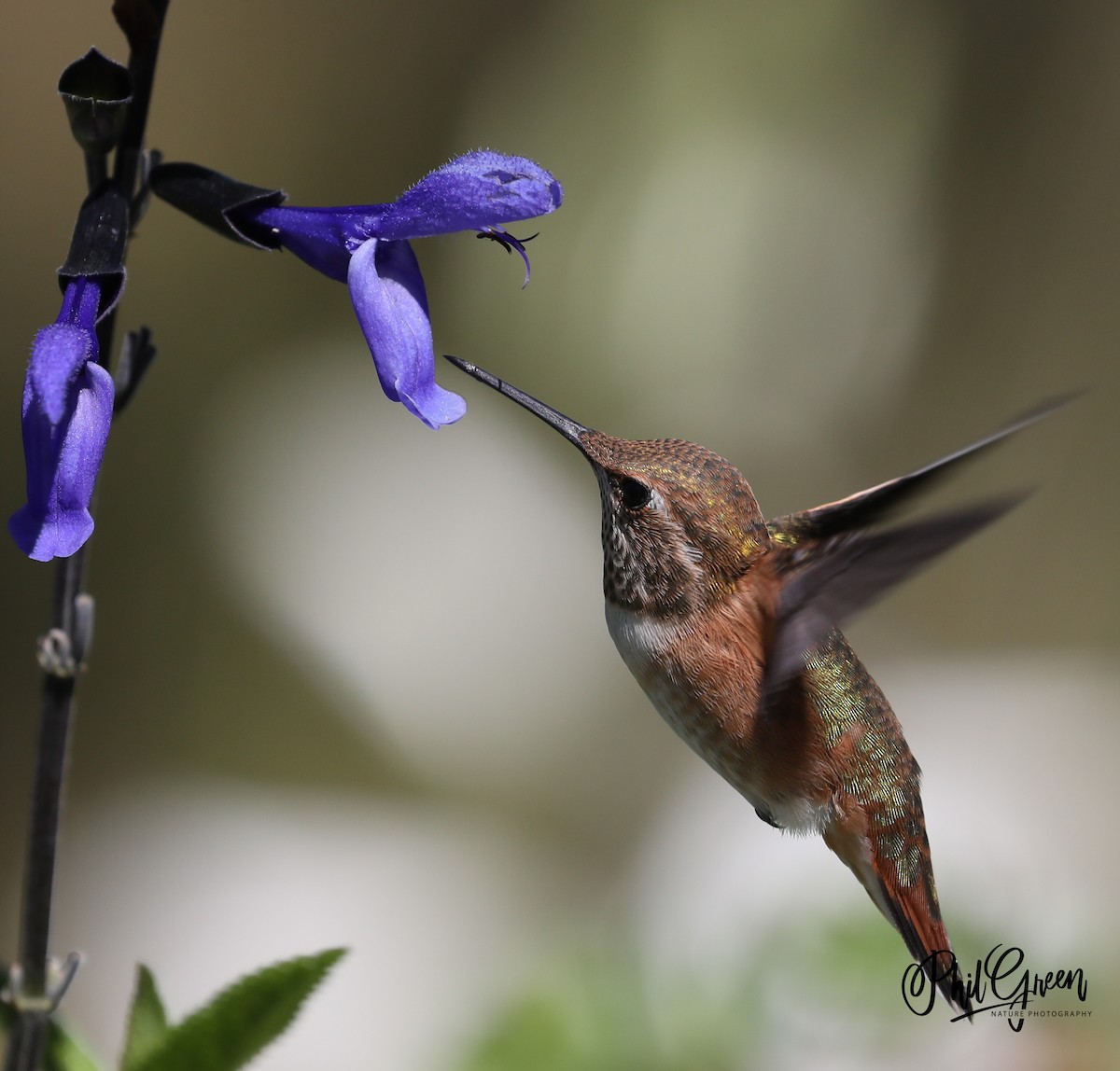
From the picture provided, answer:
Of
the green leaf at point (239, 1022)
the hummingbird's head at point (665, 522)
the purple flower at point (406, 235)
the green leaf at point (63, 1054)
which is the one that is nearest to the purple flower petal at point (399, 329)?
the purple flower at point (406, 235)

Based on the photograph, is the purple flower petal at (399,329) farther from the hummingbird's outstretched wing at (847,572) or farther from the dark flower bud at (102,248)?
the hummingbird's outstretched wing at (847,572)

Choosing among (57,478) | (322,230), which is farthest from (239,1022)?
(322,230)

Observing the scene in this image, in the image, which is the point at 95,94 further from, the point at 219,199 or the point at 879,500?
the point at 879,500

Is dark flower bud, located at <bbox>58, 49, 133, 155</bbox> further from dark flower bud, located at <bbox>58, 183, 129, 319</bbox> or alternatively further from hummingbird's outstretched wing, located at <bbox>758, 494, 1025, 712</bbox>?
hummingbird's outstretched wing, located at <bbox>758, 494, 1025, 712</bbox>

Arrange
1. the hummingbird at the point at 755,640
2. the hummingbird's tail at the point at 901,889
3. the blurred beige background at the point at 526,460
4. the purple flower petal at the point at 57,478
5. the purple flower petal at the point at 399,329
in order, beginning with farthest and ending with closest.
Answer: the blurred beige background at the point at 526,460 → the hummingbird's tail at the point at 901,889 → the hummingbird at the point at 755,640 → the purple flower petal at the point at 399,329 → the purple flower petal at the point at 57,478

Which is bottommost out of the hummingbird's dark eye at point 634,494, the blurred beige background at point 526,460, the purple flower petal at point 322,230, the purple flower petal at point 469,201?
the blurred beige background at point 526,460

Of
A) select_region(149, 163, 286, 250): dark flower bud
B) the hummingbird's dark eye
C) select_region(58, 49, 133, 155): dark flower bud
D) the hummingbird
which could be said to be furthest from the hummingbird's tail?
select_region(58, 49, 133, 155): dark flower bud
